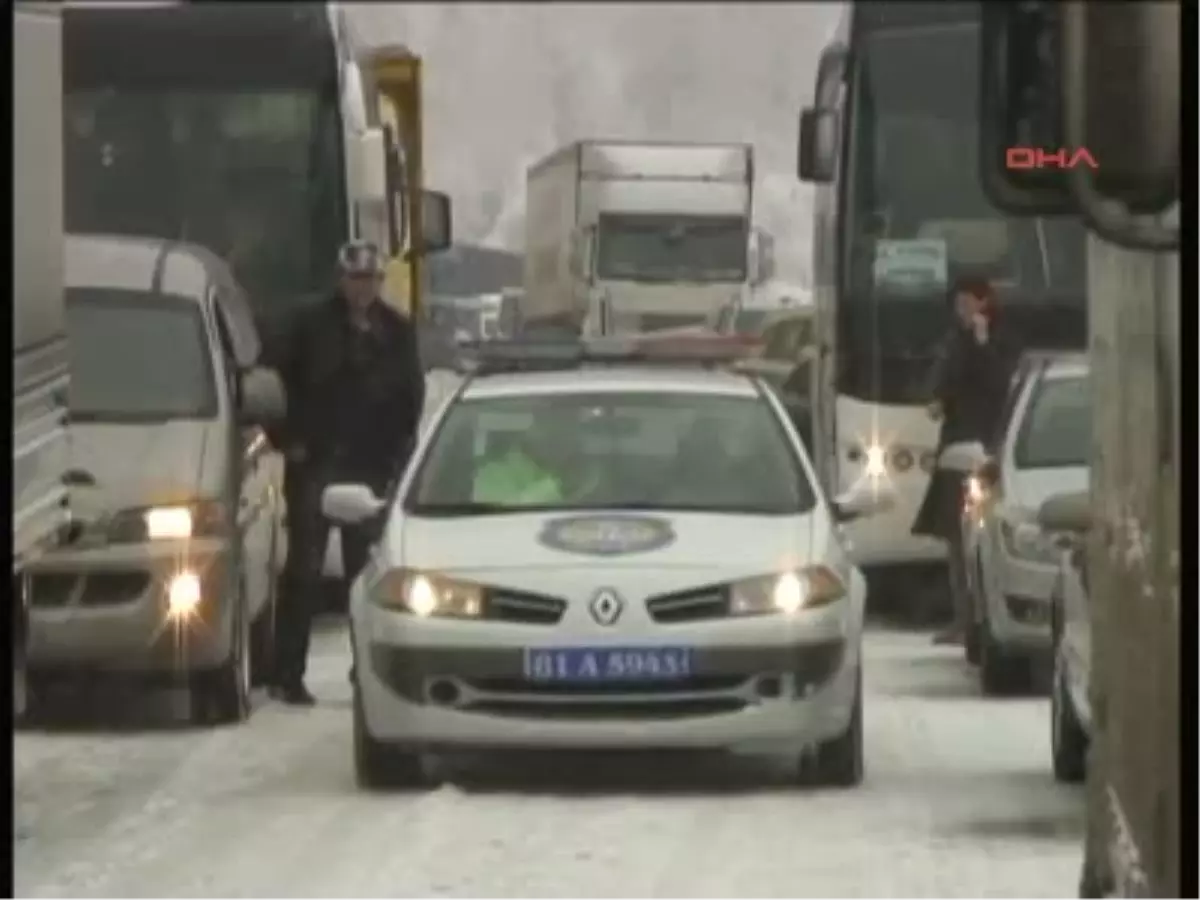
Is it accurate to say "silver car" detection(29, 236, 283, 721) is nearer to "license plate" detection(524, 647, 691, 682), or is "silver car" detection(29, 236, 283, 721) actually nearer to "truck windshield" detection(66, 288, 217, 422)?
"truck windshield" detection(66, 288, 217, 422)

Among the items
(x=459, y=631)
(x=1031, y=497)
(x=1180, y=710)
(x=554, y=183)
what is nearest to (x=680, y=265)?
(x=554, y=183)

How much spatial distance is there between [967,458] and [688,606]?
0.75 metres

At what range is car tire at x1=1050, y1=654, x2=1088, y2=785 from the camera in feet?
18.4

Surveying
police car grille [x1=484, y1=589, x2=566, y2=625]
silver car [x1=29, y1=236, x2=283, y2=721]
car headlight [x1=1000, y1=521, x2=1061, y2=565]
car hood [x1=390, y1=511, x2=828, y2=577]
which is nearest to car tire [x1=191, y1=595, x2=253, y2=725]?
silver car [x1=29, y1=236, x2=283, y2=721]

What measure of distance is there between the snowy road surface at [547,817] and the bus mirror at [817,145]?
2.84 ft

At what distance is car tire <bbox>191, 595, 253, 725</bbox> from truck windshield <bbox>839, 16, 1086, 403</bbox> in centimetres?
120

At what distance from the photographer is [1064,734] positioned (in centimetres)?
586

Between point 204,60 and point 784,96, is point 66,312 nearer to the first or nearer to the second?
point 204,60

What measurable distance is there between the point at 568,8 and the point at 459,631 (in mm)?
1675

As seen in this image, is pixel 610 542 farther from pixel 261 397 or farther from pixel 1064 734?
pixel 1064 734

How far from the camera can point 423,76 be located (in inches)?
242

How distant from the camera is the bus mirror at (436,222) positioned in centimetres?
620

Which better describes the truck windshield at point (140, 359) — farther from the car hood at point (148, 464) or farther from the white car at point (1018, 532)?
the white car at point (1018, 532)

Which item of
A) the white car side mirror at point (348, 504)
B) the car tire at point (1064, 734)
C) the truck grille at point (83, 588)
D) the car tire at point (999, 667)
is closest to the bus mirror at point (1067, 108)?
the car tire at point (1064, 734)
